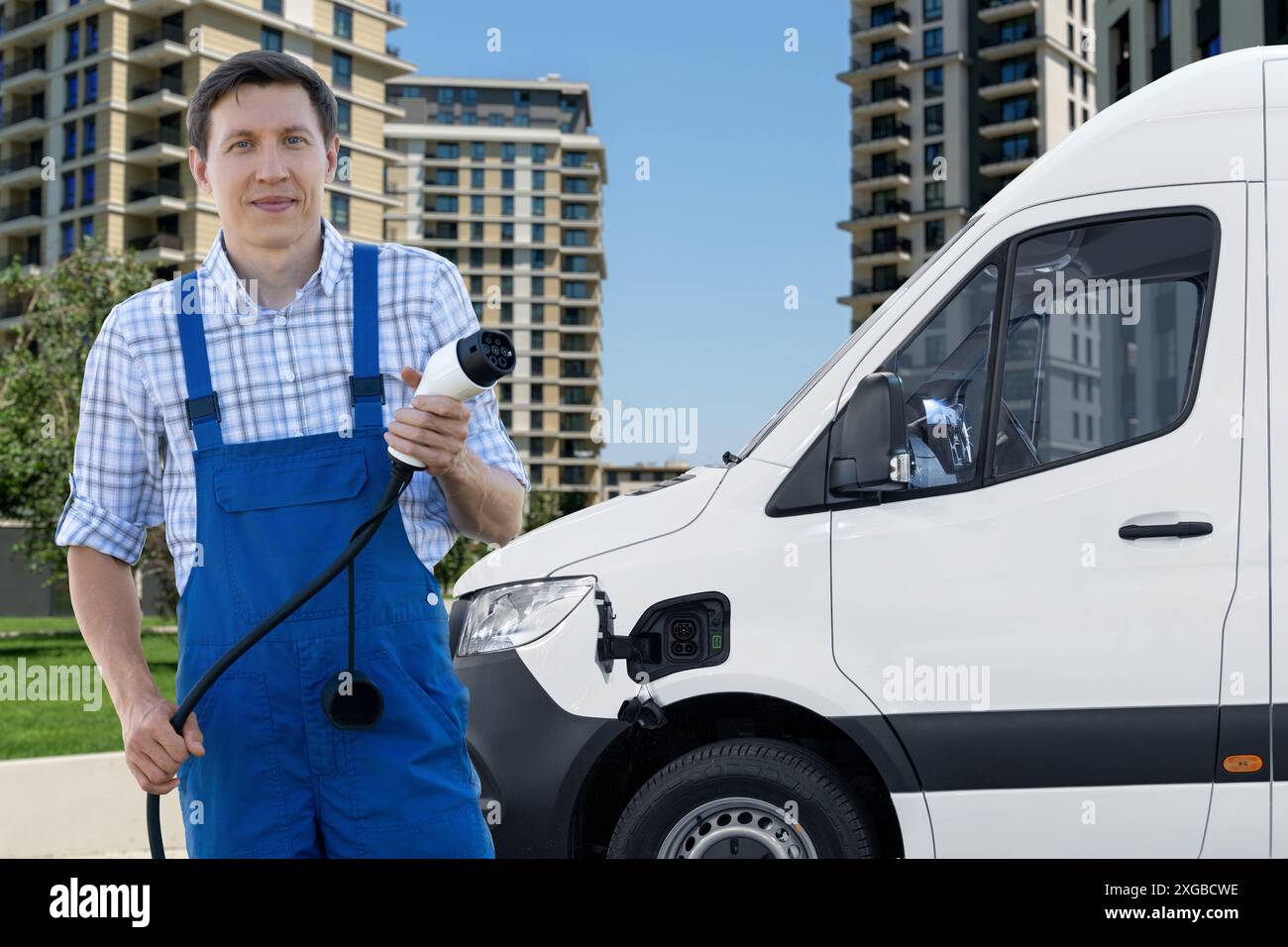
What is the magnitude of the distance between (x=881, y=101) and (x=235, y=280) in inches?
3139

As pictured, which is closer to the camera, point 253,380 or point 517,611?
point 253,380

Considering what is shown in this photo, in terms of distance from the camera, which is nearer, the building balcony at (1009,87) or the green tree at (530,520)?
the green tree at (530,520)

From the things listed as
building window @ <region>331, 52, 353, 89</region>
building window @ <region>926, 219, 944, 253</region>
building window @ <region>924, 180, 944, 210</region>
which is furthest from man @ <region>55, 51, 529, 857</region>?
building window @ <region>924, 180, 944, 210</region>

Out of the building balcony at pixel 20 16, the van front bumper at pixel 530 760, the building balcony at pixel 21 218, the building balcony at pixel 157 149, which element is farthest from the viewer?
the building balcony at pixel 20 16

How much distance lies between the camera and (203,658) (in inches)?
80.2

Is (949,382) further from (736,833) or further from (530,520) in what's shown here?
(530,520)

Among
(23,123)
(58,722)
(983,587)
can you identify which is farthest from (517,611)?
(23,123)

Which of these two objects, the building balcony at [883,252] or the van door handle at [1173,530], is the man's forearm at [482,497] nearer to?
the van door handle at [1173,530]

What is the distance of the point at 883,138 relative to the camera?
255ft

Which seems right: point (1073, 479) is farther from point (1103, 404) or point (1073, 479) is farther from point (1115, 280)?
point (1115, 280)

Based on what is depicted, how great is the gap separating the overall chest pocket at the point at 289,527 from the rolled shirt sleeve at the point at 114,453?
Answer: 168mm

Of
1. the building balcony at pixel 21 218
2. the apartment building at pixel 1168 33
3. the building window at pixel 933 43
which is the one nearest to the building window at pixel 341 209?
the building balcony at pixel 21 218

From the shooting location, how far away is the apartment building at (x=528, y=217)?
114438 mm

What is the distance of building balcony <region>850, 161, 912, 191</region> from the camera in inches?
3017
